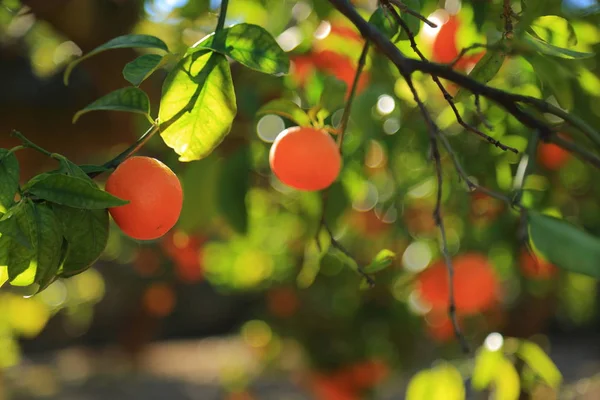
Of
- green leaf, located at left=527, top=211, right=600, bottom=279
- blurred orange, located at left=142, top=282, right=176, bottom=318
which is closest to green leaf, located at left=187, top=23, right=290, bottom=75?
green leaf, located at left=527, top=211, right=600, bottom=279

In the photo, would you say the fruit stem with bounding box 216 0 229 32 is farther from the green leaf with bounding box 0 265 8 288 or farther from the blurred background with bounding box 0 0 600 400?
the green leaf with bounding box 0 265 8 288

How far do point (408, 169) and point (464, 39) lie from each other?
1.57 ft

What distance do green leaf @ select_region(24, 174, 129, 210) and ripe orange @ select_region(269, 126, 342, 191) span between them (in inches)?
7.9

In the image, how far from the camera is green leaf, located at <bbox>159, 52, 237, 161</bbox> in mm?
481

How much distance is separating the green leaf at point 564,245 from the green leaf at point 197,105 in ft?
0.78

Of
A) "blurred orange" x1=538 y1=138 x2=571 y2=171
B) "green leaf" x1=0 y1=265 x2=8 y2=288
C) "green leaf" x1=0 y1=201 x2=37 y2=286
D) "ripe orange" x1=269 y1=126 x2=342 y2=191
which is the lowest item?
"blurred orange" x1=538 y1=138 x2=571 y2=171

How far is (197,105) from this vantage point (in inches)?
19.1

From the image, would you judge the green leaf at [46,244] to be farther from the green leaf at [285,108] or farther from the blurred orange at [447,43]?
the blurred orange at [447,43]

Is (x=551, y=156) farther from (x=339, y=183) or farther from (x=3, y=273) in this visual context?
(x=3, y=273)

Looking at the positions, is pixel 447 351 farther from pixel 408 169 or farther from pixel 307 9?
pixel 307 9

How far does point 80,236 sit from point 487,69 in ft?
1.11

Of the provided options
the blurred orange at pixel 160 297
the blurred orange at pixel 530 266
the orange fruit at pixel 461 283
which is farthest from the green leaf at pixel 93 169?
the blurred orange at pixel 160 297

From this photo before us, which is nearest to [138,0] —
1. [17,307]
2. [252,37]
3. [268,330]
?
[252,37]

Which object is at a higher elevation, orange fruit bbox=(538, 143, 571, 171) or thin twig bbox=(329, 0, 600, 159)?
thin twig bbox=(329, 0, 600, 159)
